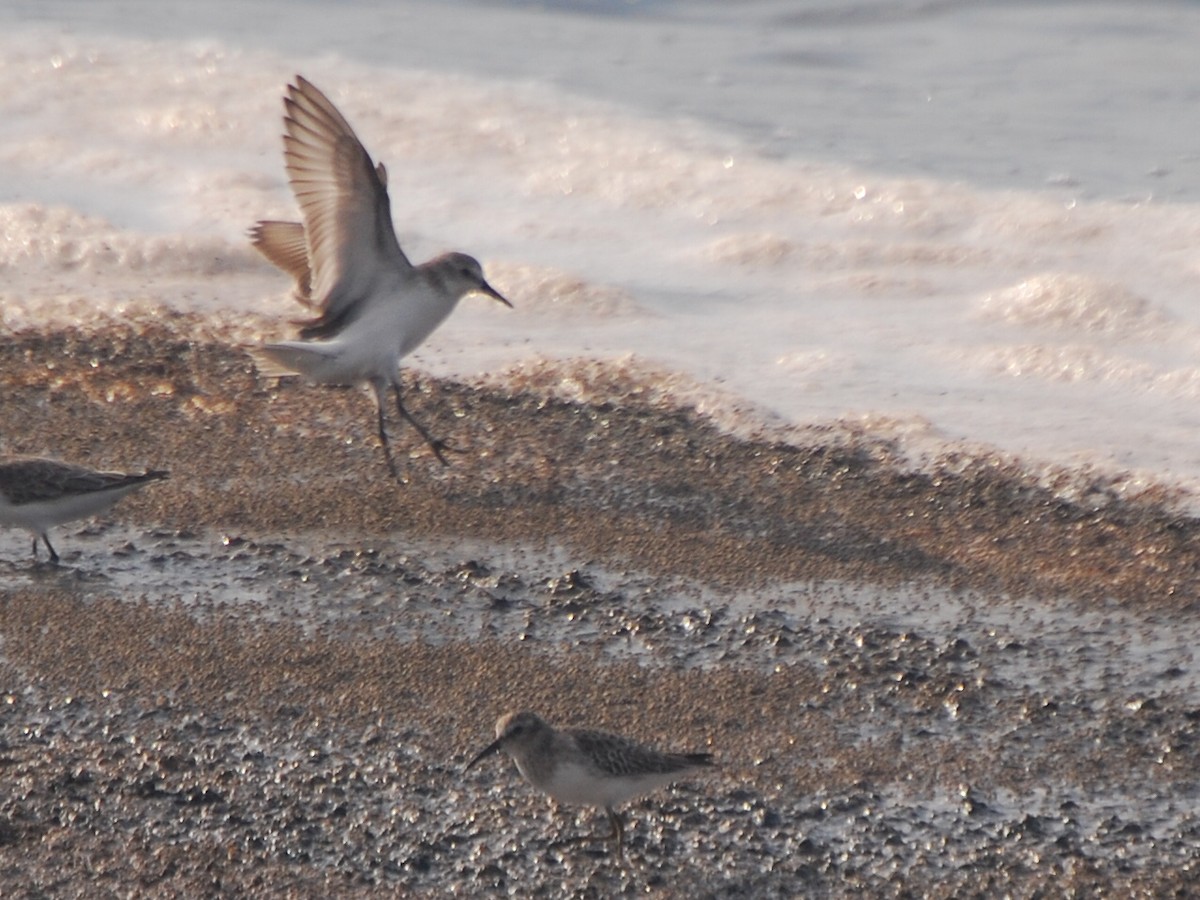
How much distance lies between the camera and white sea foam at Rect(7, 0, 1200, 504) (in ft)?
20.4

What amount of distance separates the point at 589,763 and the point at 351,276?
3011mm

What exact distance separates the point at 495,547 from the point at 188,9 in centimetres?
814

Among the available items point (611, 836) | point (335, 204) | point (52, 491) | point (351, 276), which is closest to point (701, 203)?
point (351, 276)

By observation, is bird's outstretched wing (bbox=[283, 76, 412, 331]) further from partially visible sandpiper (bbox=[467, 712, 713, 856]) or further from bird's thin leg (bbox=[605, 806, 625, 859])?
bird's thin leg (bbox=[605, 806, 625, 859])

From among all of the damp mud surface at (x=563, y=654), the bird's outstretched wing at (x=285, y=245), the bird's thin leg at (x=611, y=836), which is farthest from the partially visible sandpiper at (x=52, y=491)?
the bird's thin leg at (x=611, y=836)

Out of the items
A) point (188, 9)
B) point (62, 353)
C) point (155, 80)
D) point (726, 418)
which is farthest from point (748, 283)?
point (188, 9)

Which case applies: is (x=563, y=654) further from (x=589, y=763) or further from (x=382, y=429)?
(x=382, y=429)

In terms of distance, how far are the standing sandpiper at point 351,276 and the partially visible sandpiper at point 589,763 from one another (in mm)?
2009

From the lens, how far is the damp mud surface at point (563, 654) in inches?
137

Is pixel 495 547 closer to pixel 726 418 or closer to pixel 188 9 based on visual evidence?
pixel 726 418

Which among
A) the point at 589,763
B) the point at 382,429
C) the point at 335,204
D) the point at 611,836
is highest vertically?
the point at 335,204

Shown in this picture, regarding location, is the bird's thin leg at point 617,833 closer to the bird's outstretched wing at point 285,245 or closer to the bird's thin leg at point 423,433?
the bird's thin leg at point 423,433

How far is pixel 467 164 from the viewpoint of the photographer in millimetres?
8758

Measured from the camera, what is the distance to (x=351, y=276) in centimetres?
601
